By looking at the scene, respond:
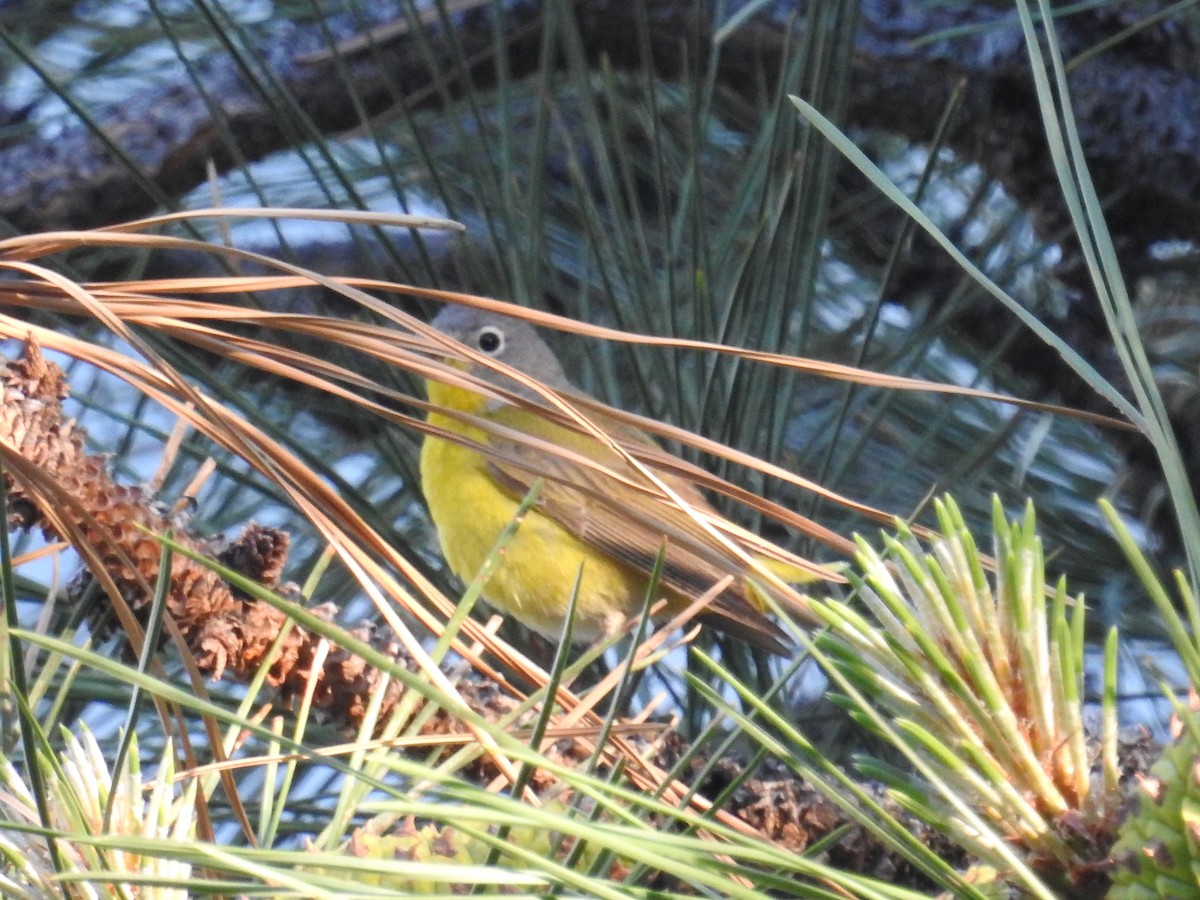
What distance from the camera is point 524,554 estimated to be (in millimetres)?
2668

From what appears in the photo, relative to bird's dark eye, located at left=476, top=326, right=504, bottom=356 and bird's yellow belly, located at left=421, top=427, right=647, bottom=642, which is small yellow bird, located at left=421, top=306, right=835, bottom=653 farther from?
bird's dark eye, located at left=476, top=326, right=504, bottom=356

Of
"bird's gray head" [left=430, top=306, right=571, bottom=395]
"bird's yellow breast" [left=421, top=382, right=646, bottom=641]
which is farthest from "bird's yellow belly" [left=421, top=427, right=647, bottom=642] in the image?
"bird's gray head" [left=430, top=306, right=571, bottom=395]

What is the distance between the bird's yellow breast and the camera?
8.09 ft

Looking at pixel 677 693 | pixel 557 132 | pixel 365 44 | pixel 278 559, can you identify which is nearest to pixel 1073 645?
pixel 278 559

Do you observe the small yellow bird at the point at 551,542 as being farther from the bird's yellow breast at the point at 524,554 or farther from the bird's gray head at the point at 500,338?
the bird's gray head at the point at 500,338

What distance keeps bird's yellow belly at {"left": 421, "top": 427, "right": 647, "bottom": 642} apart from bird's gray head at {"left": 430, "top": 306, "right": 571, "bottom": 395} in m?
0.49

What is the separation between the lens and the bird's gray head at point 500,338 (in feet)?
10.6

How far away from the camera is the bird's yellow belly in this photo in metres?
2.48

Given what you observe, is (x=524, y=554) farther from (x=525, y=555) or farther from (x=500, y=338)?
(x=500, y=338)

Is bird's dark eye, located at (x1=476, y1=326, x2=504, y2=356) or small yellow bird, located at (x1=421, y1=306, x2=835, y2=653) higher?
bird's dark eye, located at (x1=476, y1=326, x2=504, y2=356)

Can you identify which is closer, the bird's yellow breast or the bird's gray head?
the bird's yellow breast

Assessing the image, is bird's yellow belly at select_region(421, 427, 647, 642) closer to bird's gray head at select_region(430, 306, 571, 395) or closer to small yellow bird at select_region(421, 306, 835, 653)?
small yellow bird at select_region(421, 306, 835, 653)

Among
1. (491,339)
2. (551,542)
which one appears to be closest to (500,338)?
(491,339)

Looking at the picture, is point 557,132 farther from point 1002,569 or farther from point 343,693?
A: point 1002,569
